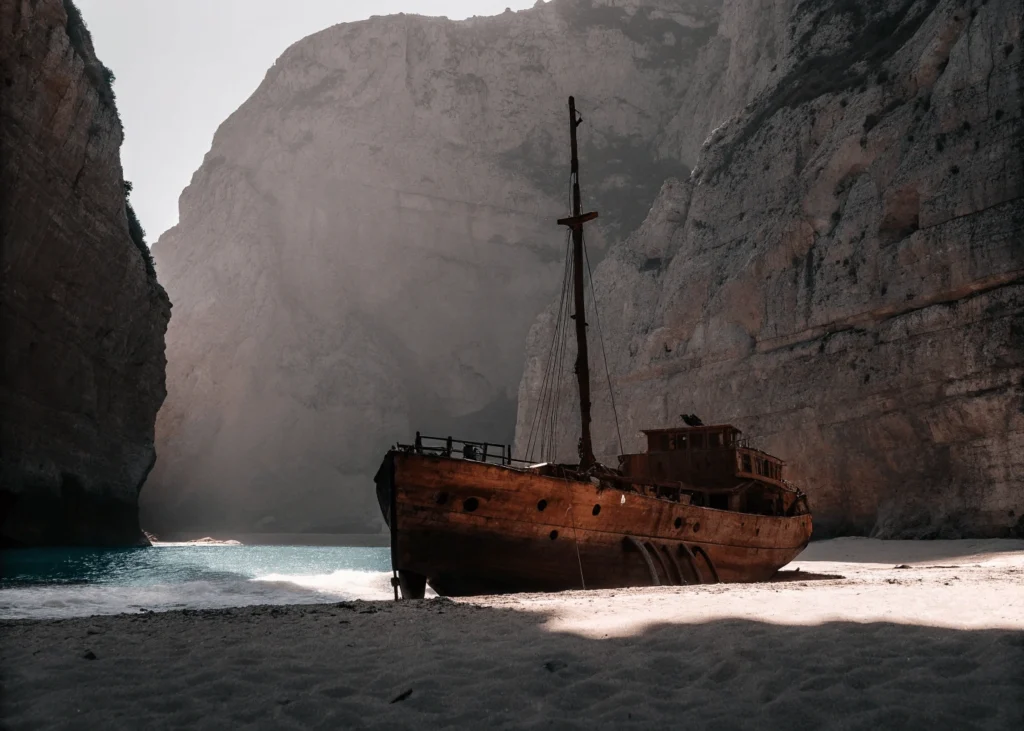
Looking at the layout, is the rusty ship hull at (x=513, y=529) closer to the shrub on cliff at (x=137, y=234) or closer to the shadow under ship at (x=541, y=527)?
the shadow under ship at (x=541, y=527)

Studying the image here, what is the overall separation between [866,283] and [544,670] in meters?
39.0

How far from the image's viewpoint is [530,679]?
5070 mm

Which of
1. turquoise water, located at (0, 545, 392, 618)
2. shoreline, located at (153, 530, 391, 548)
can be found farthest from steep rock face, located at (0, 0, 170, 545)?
shoreline, located at (153, 530, 391, 548)

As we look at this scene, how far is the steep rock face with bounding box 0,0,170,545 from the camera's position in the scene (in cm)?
3566

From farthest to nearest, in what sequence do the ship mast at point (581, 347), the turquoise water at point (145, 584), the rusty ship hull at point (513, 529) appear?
the ship mast at point (581, 347) → the turquoise water at point (145, 584) → the rusty ship hull at point (513, 529)

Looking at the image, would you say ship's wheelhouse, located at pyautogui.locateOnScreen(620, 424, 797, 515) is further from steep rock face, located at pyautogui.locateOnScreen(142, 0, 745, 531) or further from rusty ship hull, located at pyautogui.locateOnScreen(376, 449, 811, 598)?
steep rock face, located at pyautogui.locateOnScreen(142, 0, 745, 531)

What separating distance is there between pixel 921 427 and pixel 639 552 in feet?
75.4

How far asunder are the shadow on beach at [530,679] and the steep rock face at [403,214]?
258 feet

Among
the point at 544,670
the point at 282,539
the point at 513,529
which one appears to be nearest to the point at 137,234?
the point at 282,539

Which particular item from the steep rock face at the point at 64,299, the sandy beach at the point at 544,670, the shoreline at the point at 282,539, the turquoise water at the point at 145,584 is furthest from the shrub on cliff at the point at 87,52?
the sandy beach at the point at 544,670

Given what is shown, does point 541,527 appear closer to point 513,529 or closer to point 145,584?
point 513,529

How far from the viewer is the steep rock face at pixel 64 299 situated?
35656 mm

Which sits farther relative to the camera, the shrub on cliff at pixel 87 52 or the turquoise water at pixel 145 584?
the shrub on cliff at pixel 87 52

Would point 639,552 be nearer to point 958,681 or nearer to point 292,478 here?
point 958,681
